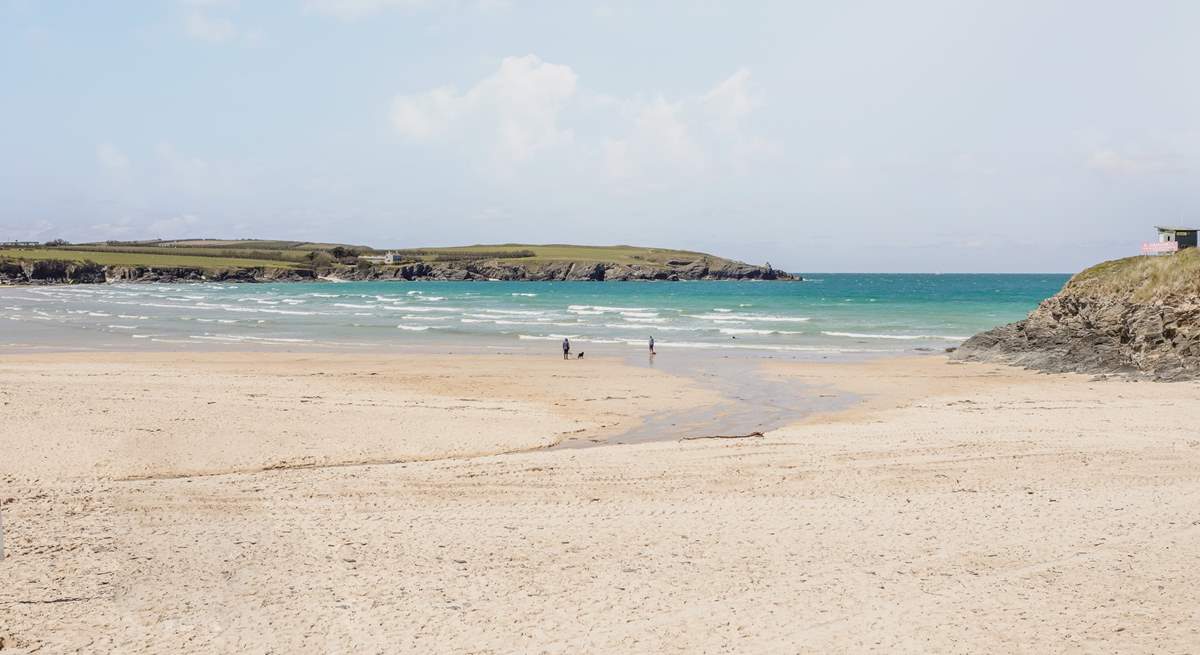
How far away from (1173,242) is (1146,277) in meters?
4.48

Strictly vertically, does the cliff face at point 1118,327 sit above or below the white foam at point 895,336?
above

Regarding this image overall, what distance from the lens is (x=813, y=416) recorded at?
2130 centimetres

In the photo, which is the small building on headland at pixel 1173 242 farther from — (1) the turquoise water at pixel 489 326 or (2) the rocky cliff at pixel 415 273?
(2) the rocky cliff at pixel 415 273

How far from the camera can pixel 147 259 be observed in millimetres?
174875

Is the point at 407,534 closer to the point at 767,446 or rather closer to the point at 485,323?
the point at 767,446

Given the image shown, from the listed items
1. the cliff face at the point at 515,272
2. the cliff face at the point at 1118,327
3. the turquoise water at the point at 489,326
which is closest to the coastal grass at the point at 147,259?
the cliff face at the point at 515,272

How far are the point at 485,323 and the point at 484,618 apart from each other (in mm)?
51081

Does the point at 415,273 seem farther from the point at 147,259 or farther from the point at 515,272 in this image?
the point at 147,259

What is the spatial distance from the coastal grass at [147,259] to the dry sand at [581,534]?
528ft

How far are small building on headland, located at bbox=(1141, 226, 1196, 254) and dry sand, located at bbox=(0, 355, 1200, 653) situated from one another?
16.9 metres

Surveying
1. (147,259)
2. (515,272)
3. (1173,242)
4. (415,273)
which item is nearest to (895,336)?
(1173,242)

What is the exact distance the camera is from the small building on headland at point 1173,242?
33.8 metres

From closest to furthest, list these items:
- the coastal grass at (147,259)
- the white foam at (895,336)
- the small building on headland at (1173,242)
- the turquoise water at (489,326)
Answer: the small building on headland at (1173,242), the turquoise water at (489,326), the white foam at (895,336), the coastal grass at (147,259)

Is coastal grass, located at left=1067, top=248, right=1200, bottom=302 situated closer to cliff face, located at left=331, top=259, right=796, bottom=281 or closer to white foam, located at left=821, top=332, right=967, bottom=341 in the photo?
white foam, located at left=821, top=332, right=967, bottom=341
